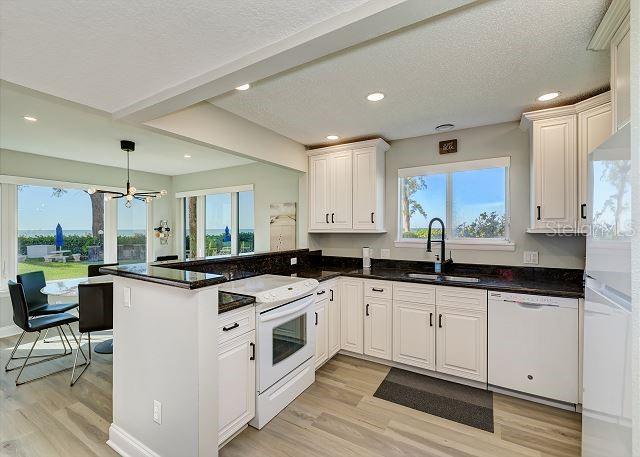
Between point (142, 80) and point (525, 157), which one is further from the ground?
point (142, 80)

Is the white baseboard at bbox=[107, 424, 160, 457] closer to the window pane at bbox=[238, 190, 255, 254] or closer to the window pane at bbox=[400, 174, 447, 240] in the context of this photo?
the window pane at bbox=[400, 174, 447, 240]

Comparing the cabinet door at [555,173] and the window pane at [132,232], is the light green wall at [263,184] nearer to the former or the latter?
Result: the window pane at [132,232]

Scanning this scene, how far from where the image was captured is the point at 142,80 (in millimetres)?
1812

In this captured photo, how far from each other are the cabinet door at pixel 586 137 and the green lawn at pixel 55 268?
690 cm

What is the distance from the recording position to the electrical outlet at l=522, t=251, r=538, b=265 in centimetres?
287

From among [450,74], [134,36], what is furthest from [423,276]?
[134,36]

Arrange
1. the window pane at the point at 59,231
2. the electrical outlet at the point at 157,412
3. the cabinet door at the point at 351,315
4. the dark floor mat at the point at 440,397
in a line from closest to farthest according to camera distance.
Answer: the electrical outlet at the point at 157,412 → the dark floor mat at the point at 440,397 → the cabinet door at the point at 351,315 → the window pane at the point at 59,231

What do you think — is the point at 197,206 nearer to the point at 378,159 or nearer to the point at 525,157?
the point at 378,159

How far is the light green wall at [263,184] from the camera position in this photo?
15.1 feet

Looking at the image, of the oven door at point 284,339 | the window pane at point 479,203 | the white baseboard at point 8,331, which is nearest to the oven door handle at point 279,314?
the oven door at point 284,339

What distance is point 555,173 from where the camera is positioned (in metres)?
2.52

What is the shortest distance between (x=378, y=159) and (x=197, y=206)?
413cm

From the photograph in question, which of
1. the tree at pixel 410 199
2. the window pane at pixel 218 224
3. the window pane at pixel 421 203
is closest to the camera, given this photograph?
the window pane at pixel 421 203

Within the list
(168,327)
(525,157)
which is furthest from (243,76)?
(525,157)
